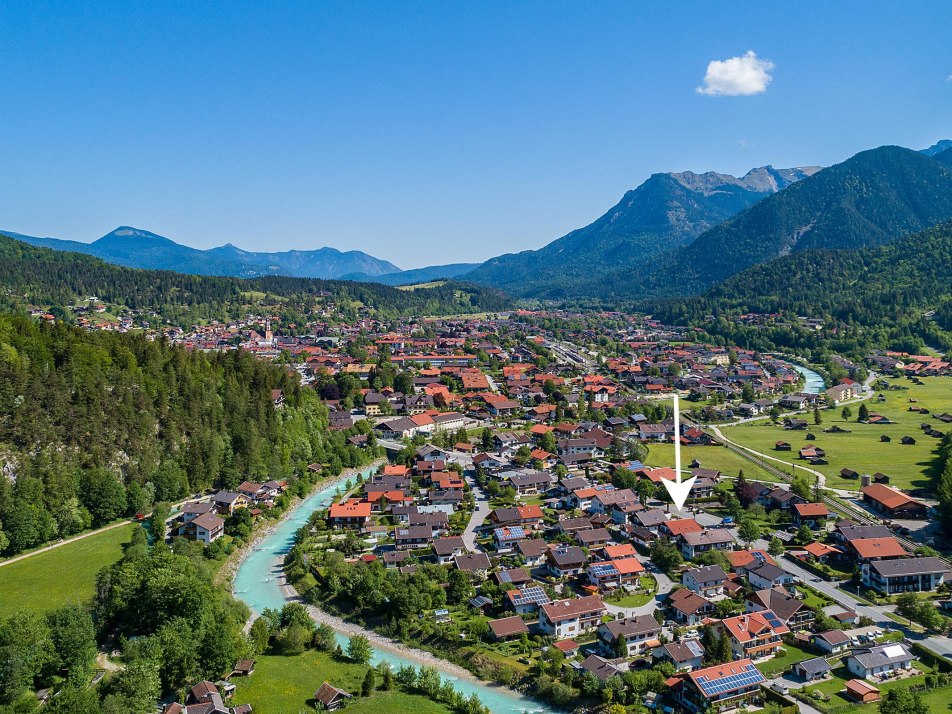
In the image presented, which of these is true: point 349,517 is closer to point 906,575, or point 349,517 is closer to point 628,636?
point 628,636

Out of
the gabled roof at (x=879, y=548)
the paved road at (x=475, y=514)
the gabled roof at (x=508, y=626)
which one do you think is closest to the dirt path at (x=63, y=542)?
the paved road at (x=475, y=514)

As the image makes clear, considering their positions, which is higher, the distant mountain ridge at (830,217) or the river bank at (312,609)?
the distant mountain ridge at (830,217)

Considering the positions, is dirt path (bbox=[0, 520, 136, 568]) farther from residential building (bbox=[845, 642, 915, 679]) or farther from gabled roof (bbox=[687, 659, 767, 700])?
residential building (bbox=[845, 642, 915, 679])

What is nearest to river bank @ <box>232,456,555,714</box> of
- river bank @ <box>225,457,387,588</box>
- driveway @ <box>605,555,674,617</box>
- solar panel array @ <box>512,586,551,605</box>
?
river bank @ <box>225,457,387,588</box>

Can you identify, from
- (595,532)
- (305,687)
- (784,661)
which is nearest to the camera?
(305,687)

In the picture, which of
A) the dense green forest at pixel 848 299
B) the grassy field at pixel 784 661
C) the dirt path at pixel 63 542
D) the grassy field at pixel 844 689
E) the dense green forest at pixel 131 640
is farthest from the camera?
the dense green forest at pixel 848 299

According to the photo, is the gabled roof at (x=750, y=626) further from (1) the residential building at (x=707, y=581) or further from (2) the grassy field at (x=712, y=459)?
(2) the grassy field at (x=712, y=459)

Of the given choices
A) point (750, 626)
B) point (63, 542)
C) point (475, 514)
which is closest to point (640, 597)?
point (750, 626)
